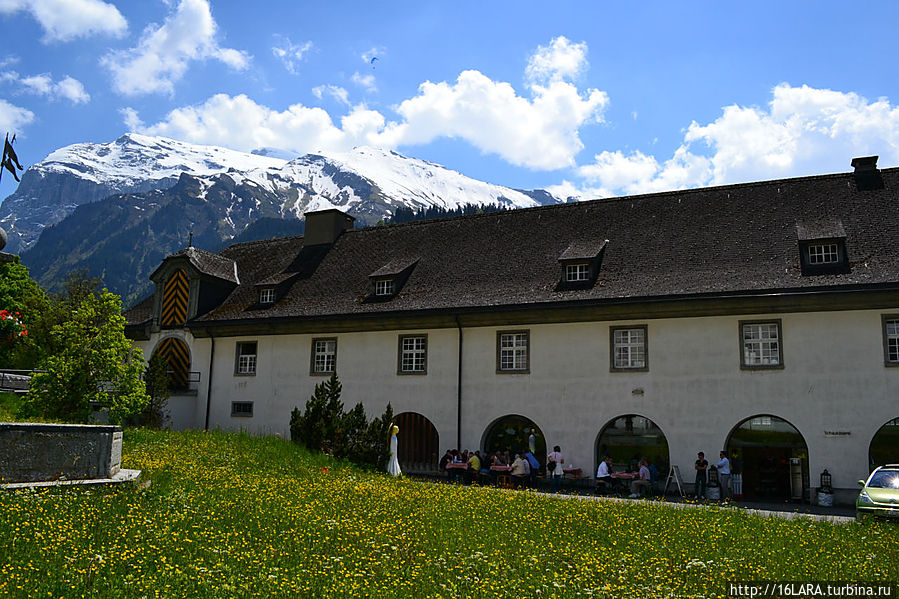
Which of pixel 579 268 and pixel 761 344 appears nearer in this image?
pixel 761 344

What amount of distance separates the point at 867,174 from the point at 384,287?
1780 centimetres

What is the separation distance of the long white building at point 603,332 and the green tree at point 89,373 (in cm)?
862

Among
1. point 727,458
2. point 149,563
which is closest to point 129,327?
point 727,458

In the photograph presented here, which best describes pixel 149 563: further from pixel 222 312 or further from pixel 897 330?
pixel 222 312

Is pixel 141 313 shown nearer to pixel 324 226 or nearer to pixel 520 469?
pixel 324 226

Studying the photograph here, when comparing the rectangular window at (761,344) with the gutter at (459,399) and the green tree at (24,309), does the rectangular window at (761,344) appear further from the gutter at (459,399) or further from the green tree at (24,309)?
the green tree at (24,309)

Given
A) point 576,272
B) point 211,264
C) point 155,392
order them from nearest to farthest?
point 576,272
point 155,392
point 211,264

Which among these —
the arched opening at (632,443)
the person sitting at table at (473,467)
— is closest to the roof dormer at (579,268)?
the arched opening at (632,443)

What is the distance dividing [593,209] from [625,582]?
2243 cm

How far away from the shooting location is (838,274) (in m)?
23.1

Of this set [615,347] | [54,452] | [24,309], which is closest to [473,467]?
[615,347]

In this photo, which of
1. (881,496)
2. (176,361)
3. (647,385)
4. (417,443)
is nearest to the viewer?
(881,496)

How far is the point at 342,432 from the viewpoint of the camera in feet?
78.4

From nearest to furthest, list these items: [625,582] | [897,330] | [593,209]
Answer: [625,582], [897,330], [593,209]
